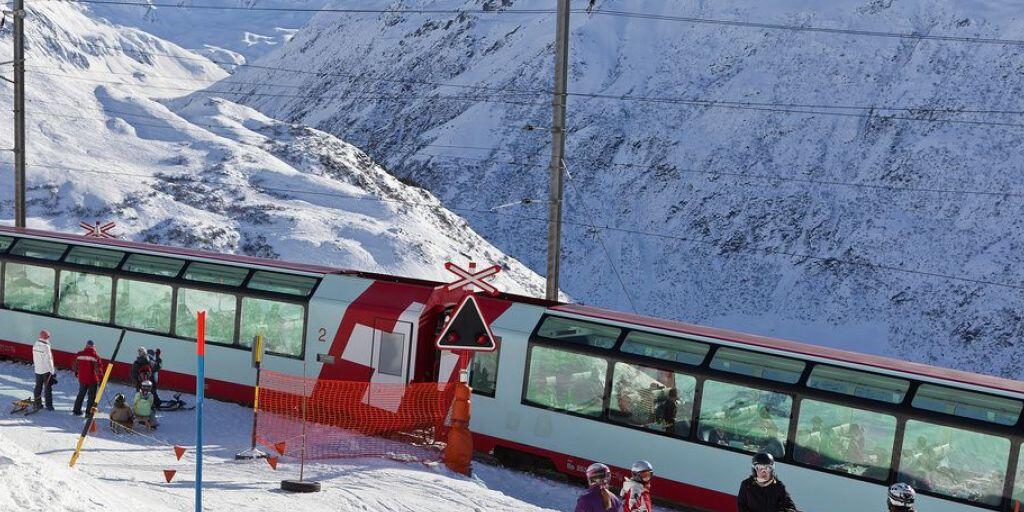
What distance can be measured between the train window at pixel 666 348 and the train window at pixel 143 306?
9.98m

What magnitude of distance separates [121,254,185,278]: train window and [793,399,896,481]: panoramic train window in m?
12.9

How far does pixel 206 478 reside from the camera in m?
14.0

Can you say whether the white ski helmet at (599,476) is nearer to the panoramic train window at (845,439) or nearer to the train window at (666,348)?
the panoramic train window at (845,439)

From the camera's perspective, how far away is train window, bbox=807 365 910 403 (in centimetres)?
1532

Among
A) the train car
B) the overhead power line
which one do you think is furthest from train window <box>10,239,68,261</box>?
the overhead power line

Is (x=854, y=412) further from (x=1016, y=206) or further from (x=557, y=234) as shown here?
(x=1016, y=206)

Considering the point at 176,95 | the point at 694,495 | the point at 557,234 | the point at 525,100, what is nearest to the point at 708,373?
the point at 694,495

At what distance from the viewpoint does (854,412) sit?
15469 mm

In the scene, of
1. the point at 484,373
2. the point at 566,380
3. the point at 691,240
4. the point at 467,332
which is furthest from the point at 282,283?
the point at 691,240

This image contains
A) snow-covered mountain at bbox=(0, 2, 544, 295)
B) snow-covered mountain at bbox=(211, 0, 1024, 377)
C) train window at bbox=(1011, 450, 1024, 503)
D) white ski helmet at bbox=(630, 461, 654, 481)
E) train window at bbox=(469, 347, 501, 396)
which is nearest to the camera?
white ski helmet at bbox=(630, 461, 654, 481)

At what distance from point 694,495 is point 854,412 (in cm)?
284

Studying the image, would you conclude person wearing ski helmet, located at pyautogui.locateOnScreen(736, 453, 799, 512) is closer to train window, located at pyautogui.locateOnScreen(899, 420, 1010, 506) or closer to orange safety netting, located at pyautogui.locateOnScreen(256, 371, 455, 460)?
train window, located at pyautogui.locateOnScreen(899, 420, 1010, 506)

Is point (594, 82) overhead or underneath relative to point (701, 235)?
overhead

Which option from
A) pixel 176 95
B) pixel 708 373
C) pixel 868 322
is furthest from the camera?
pixel 176 95
